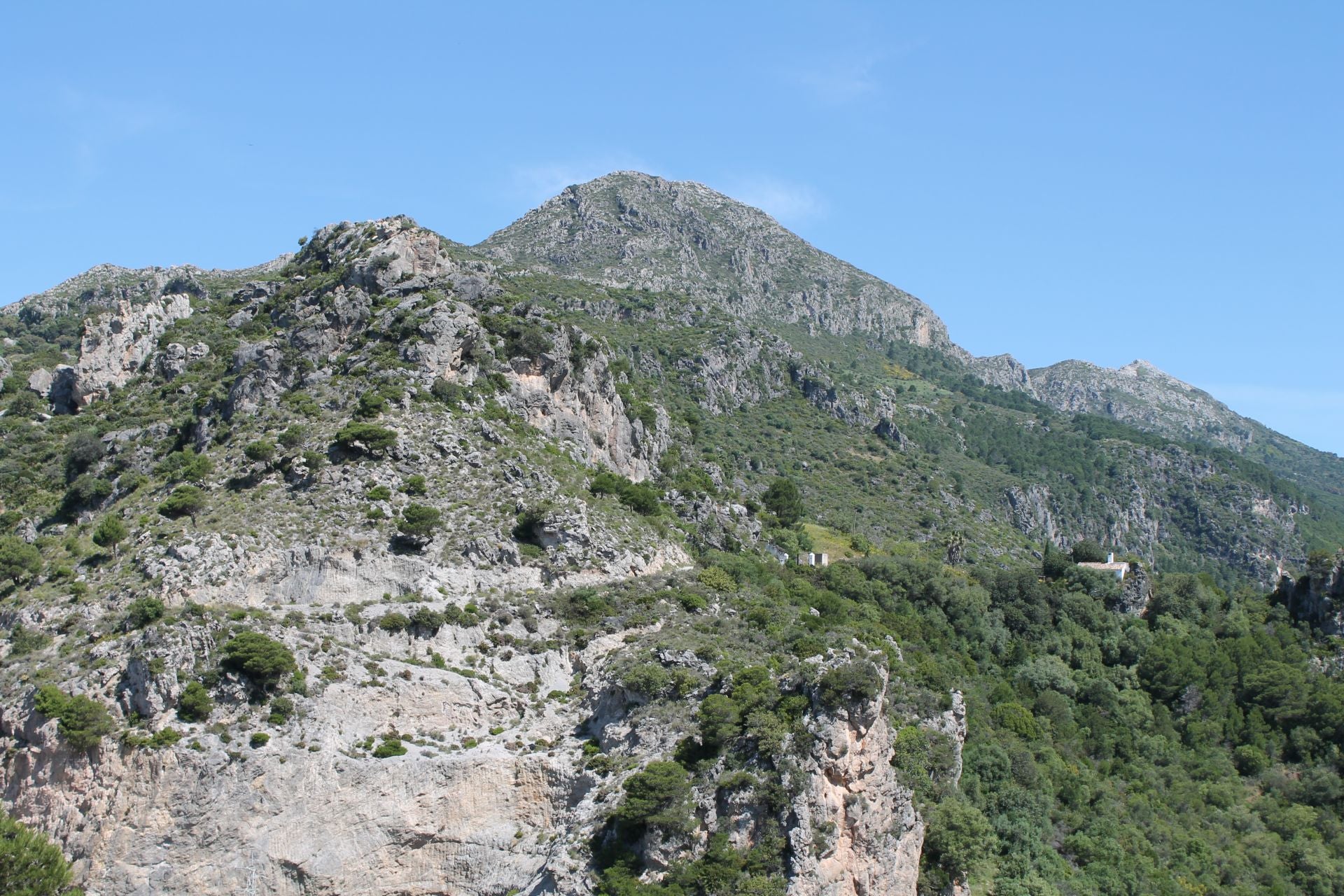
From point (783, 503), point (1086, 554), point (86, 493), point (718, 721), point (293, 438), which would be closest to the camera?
point (718, 721)

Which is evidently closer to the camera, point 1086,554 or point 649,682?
point 649,682

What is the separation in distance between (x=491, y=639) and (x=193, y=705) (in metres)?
13.9

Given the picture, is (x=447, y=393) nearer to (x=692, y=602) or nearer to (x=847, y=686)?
(x=692, y=602)

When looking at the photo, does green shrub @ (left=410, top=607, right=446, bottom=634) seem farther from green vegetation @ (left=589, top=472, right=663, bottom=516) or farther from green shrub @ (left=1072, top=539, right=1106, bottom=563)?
green shrub @ (left=1072, top=539, right=1106, bottom=563)

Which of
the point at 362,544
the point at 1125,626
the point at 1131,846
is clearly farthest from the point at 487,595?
the point at 1125,626

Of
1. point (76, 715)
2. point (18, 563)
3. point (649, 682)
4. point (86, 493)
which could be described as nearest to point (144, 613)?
point (76, 715)

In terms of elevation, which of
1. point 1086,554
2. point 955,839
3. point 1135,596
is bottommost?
point 955,839

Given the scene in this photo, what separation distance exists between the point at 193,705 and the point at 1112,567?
81101 millimetres

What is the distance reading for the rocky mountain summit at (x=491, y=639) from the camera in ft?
142

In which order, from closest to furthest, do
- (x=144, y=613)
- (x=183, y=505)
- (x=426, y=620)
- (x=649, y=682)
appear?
1. (x=144, y=613)
2. (x=649, y=682)
3. (x=426, y=620)
4. (x=183, y=505)

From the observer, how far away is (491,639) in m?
53.6

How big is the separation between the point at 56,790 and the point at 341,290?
4215 cm

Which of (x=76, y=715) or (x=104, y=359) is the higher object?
(x=104, y=359)

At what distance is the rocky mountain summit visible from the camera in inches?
1705
